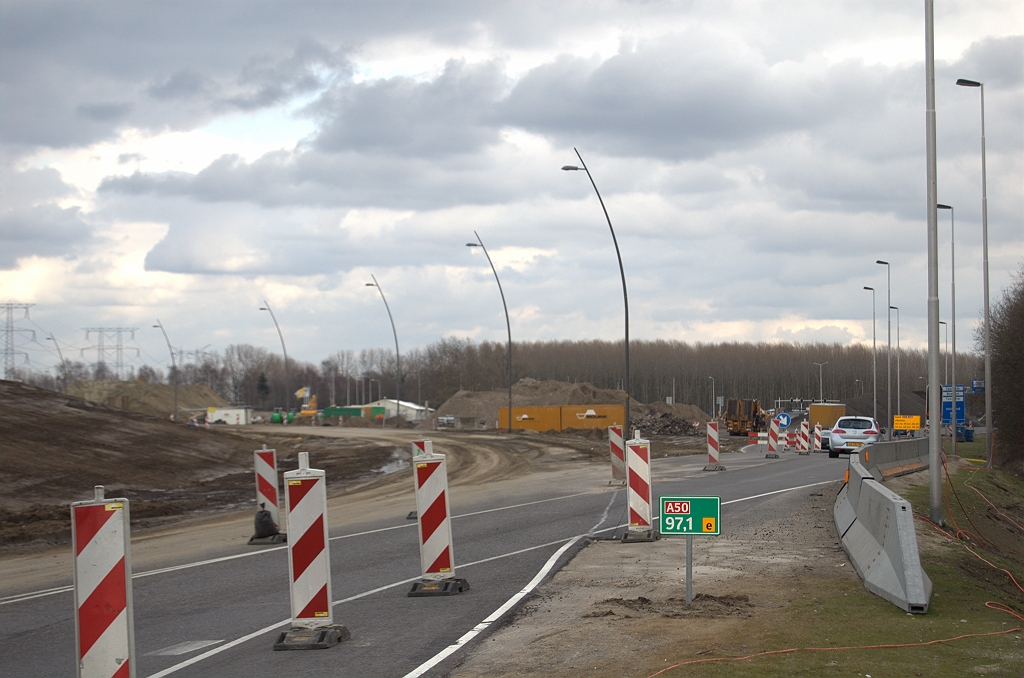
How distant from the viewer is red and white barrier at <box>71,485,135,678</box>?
241 inches

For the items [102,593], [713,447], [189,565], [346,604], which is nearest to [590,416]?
[713,447]

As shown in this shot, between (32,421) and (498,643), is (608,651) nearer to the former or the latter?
(498,643)

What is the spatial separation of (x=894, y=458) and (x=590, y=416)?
131 ft

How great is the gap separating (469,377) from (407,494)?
423ft

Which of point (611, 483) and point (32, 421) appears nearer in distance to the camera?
point (611, 483)

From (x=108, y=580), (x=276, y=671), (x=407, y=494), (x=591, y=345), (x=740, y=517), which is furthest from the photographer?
(x=591, y=345)

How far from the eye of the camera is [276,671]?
703cm

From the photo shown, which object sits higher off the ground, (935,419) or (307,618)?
(935,419)

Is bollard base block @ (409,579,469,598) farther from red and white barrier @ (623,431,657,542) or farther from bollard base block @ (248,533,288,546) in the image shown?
bollard base block @ (248,533,288,546)

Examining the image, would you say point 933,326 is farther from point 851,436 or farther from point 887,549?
point 851,436

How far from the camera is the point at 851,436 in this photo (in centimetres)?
3606

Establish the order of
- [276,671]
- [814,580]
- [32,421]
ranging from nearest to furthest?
[276,671] → [814,580] → [32,421]

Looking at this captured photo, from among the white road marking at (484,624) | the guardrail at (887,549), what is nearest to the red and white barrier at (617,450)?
the white road marking at (484,624)

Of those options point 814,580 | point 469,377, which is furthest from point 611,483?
point 469,377
